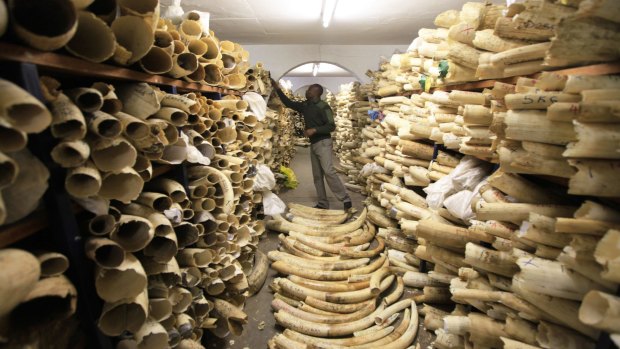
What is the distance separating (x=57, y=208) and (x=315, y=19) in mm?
6045

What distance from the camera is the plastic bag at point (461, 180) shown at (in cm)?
287

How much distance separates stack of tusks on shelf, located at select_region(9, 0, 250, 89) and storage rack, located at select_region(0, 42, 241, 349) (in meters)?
0.06

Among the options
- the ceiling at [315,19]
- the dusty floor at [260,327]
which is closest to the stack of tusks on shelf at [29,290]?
the dusty floor at [260,327]

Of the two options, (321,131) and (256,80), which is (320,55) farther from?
(256,80)

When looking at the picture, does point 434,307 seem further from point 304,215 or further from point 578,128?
point 304,215

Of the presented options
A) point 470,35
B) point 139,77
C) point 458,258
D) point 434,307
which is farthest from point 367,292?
point 139,77

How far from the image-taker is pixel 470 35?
288cm

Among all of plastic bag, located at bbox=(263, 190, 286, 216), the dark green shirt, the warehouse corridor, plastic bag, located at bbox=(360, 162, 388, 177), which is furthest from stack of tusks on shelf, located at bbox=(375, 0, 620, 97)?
the warehouse corridor

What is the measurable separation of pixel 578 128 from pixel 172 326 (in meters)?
2.55

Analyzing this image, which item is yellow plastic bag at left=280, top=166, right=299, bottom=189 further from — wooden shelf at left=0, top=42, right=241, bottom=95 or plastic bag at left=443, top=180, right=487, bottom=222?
wooden shelf at left=0, top=42, right=241, bottom=95

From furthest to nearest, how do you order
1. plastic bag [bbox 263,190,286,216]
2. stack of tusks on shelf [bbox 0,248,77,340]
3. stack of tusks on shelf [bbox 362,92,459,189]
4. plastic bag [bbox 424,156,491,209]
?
plastic bag [bbox 263,190,286,216] → stack of tusks on shelf [bbox 362,92,459,189] → plastic bag [bbox 424,156,491,209] → stack of tusks on shelf [bbox 0,248,77,340]

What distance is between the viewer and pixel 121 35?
1695 mm

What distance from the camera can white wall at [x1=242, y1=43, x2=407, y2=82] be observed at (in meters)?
9.00

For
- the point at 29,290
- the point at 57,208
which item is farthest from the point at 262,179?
the point at 29,290
